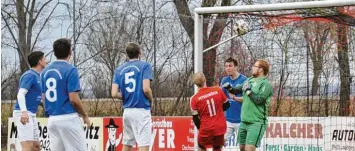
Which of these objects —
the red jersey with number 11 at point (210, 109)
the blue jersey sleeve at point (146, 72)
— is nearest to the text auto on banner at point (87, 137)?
the red jersey with number 11 at point (210, 109)

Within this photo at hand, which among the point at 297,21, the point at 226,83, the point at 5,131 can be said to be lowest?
the point at 5,131

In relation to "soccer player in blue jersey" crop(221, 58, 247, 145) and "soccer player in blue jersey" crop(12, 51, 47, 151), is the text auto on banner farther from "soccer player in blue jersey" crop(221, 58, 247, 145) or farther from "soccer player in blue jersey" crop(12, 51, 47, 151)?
"soccer player in blue jersey" crop(12, 51, 47, 151)

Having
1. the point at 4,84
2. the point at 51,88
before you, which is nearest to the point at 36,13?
the point at 4,84

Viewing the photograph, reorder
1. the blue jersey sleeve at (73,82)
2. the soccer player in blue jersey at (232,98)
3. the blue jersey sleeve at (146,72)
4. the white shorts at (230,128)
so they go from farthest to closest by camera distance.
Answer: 1. the white shorts at (230,128)
2. the soccer player in blue jersey at (232,98)
3. the blue jersey sleeve at (146,72)
4. the blue jersey sleeve at (73,82)

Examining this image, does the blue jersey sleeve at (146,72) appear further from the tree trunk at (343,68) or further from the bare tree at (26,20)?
the bare tree at (26,20)

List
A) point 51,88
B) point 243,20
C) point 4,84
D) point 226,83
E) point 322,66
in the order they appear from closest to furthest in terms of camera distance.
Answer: point 51,88
point 226,83
point 243,20
point 322,66
point 4,84

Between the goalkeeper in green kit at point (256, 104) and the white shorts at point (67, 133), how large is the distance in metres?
2.92

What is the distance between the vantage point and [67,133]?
10594 mm

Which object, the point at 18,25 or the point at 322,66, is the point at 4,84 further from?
the point at 322,66

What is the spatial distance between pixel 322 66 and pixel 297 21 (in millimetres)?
1351

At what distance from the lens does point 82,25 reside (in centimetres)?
2241

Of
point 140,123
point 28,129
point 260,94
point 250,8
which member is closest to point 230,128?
point 250,8

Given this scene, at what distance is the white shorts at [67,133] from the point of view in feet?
34.8

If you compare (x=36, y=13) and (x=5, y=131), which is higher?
(x=36, y=13)
